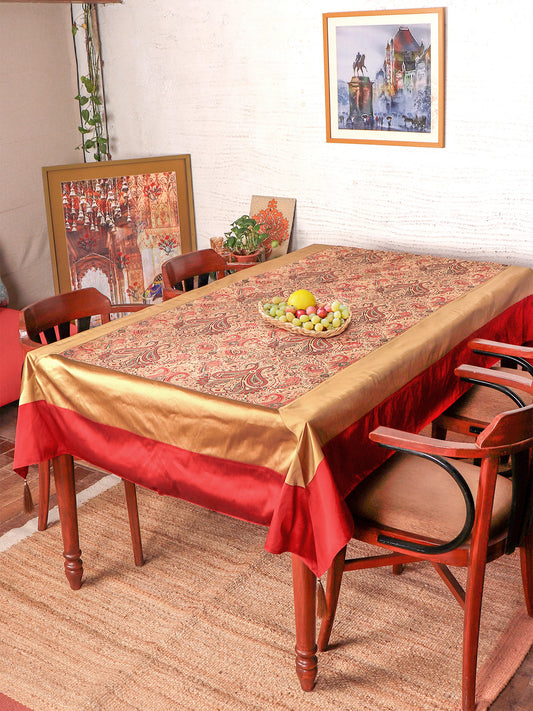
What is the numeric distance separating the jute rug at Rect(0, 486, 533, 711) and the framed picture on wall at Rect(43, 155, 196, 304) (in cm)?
206

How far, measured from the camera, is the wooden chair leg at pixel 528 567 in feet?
7.24

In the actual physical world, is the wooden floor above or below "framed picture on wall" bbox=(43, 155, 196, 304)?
below

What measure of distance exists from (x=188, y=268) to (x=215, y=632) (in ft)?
5.96

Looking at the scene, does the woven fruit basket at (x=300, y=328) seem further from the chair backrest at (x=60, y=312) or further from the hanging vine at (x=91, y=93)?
the hanging vine at (x=91, y=93)

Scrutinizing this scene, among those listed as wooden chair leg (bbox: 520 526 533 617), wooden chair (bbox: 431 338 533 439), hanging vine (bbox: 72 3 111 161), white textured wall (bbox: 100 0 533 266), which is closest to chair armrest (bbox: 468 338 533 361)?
wooden chair (bbox: 431 338 533 439)

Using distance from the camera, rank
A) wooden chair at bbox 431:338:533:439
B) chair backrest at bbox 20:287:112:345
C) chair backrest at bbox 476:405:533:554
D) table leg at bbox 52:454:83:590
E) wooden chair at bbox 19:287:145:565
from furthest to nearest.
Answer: chair backrest at bbox 20:287:112:345, wooden chair at bbox 19:287:145:565, wooden chair at bbox 431:338:533:439, table leg at bbox 52:454:83:590, chair backrest at bbox 476:405:533:554

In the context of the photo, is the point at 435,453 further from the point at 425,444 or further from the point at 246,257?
the point at 246,257

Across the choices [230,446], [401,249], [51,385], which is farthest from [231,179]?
[230,446]

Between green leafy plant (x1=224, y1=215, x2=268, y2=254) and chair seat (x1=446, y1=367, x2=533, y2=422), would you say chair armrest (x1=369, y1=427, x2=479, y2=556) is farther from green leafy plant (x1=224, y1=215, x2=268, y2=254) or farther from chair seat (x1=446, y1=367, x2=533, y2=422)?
green leafy plant (x1=224, y1=215, x2=268, y2=254)

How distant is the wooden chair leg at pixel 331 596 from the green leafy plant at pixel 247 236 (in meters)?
2.39

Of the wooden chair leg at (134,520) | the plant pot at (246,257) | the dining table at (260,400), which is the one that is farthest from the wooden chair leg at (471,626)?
the plant pot at (246,257)

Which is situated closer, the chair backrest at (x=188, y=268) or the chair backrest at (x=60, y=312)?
the chair backrest at (x=60, y=312)

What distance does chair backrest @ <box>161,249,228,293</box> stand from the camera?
144 inches

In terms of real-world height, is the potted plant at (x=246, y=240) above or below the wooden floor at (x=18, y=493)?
above
